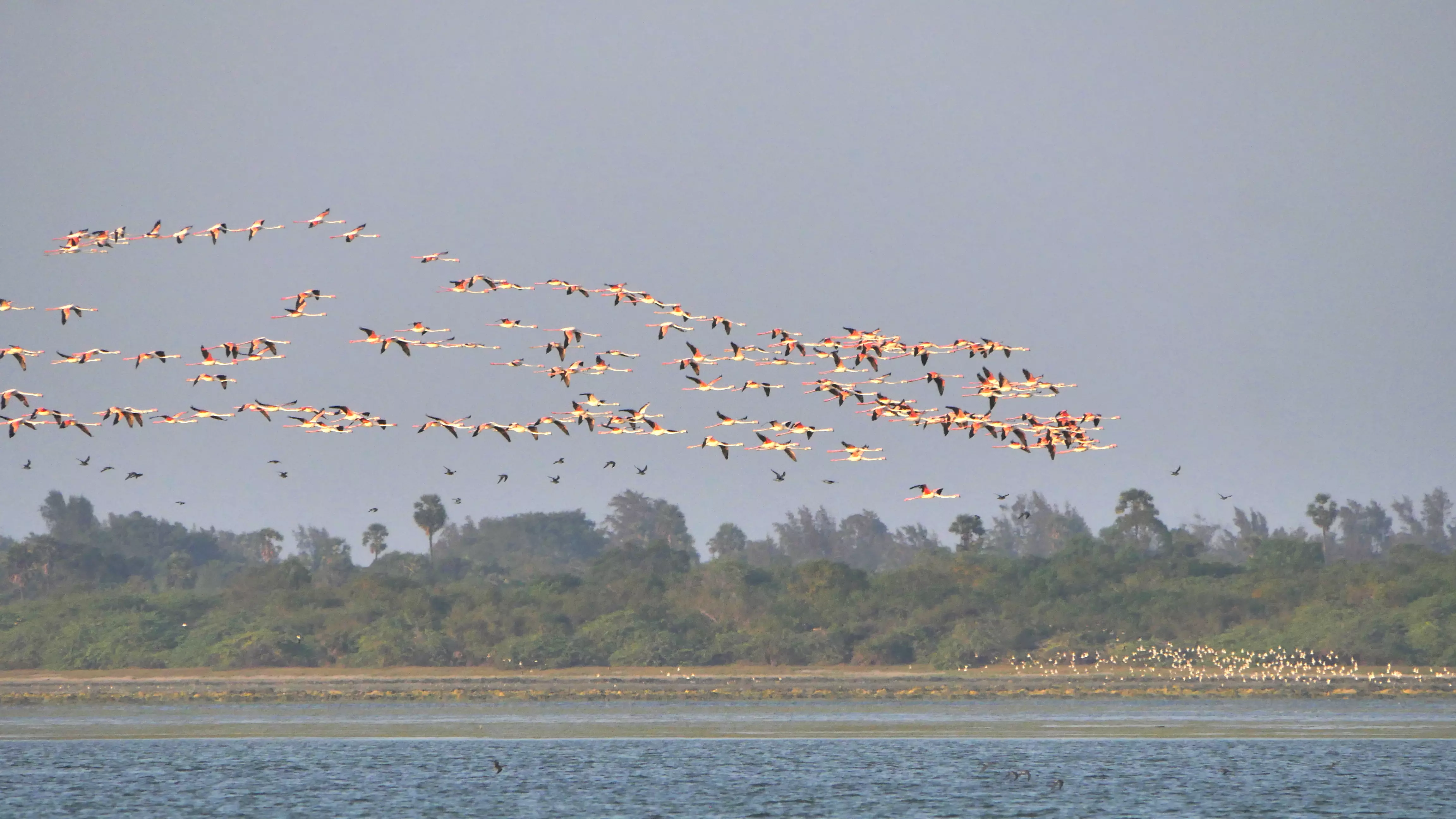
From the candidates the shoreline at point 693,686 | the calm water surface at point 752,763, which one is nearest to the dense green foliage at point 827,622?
the shoreline at point 693,686

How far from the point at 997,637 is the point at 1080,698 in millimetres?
27426

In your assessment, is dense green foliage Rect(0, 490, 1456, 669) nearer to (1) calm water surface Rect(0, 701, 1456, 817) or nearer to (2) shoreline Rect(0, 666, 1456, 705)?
(2) shoreline Rect(0, 666, 1456, 705)

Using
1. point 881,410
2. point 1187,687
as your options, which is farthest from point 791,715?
point 881,410

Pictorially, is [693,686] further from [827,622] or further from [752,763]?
[752,763]

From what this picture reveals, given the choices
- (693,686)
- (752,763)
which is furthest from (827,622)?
(752,763)

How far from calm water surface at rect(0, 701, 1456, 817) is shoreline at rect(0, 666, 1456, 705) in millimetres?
8767

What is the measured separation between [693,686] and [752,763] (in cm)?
5447

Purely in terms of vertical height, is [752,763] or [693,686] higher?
[693,686]

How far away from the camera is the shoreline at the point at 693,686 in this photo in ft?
494

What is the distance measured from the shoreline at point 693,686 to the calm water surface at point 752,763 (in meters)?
8.77

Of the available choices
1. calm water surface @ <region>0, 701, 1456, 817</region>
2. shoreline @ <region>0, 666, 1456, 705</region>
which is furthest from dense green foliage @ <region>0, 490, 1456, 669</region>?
calm water surface @ <region>0, 701, 1456, 817</region>

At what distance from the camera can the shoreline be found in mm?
150500

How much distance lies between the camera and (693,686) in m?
164

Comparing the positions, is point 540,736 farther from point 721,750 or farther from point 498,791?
point 498,791
